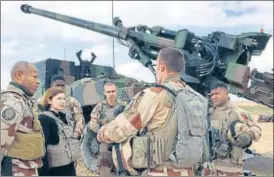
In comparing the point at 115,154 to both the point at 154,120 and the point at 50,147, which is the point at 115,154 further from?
the point at 50,147

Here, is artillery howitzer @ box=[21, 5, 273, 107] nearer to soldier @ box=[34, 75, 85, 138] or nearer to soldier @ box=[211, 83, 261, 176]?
soldier @ box=[34, 75, 85, 138]

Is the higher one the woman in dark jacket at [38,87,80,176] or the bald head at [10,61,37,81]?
the bald head at [10,61,37,81]

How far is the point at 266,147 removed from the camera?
15.8 metres

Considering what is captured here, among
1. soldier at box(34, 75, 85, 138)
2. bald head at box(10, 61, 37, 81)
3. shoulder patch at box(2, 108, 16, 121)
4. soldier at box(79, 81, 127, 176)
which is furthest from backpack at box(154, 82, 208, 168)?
soldier at box(34, 75, 85, 138)

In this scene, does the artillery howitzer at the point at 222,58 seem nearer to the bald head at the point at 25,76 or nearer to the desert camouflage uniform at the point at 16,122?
the bald head at the point at 25,76

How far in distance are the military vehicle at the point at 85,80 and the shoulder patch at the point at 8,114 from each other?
4780 mm

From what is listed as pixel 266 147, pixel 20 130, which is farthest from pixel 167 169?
pixel 266 147

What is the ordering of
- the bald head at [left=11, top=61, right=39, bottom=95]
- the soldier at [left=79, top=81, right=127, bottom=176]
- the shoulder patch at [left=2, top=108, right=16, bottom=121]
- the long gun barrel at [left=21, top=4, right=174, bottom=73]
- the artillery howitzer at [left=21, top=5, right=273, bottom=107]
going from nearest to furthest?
the shoulder patch at [left=2, top=108, right=16, bottom=121] < the bald head at [left=11, top=61, right=39, bottom=95] < the soldier at [left=79, top=81, right=127, bottom=176] < the artillery howitzer at [left=21, top=5, right=273, bottom=107] < the long gun barrel at [left=21, top=4, right=174, bottom=73]

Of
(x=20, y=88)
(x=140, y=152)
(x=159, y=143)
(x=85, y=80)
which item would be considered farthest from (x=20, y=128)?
(x=85, y=80)

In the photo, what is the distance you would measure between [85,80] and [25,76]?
500 centimetres

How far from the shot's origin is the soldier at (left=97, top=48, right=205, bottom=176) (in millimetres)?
3469

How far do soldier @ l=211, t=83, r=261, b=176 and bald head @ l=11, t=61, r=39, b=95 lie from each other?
83.6 inches

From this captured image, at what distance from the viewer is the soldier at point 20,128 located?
4.07 m

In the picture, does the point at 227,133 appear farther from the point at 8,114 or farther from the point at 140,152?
the point at 8,114
